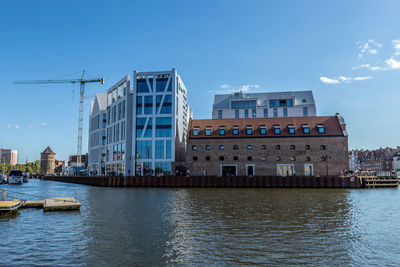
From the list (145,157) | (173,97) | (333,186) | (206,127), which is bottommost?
(333,186)

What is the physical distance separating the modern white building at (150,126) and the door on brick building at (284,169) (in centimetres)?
2158

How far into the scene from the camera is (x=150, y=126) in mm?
75312

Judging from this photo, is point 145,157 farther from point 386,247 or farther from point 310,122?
point 386,247

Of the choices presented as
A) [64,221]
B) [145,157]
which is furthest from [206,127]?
[64,221]

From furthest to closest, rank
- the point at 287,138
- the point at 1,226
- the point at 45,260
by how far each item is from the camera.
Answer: the point at 287,138, the point at 1,226, the point at 45,260

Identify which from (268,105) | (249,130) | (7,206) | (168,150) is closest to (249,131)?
(249,130)

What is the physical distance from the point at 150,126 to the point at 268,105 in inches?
1641

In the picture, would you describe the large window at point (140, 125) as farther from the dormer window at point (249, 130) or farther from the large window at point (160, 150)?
the dormer window at point (249, 130)

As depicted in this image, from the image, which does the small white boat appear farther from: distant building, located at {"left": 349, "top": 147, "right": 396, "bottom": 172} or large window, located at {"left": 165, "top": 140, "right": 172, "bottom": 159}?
distant building, located at {"left": 349, "top": 147, "right": 396, "bottom": 172}

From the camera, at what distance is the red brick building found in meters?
62.3

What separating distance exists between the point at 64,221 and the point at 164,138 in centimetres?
5240

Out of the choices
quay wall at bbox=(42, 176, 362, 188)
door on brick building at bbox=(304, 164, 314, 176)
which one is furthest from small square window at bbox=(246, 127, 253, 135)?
door on brick building at bbox=(304, 164, 314, 176)

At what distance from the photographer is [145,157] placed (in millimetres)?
74688

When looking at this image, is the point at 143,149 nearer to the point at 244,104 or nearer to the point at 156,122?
the point at 156,122
